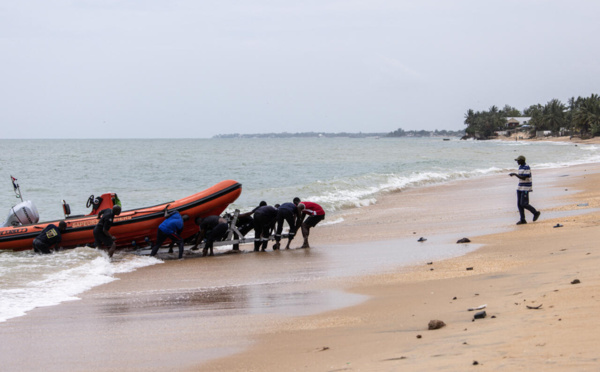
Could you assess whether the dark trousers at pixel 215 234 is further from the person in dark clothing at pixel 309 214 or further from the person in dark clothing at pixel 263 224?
the person in dark clothing at pixel 309 214

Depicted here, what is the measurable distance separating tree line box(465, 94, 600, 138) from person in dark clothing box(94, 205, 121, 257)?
327 ft

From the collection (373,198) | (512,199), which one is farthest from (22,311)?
(373,198)

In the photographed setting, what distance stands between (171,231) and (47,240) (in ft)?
7.97

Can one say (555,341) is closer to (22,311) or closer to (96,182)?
(22,311)

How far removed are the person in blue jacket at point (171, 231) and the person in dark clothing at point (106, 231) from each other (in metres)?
0.80

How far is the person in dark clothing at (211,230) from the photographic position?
1250cm

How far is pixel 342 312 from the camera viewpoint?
6.79m

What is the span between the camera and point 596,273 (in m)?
6.40

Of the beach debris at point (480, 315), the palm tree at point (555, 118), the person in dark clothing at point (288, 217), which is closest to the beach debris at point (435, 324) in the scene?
the beach debris at point (480, 315)

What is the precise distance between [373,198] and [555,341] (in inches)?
762

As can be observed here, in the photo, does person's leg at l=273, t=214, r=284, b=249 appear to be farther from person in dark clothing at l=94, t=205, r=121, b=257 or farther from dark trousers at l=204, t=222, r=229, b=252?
person in dark clothing at l=94, t=205, r=121, b=257

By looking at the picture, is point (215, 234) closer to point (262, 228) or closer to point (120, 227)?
point (262, 228)

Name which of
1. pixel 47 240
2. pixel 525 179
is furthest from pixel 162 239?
pixel 525 179

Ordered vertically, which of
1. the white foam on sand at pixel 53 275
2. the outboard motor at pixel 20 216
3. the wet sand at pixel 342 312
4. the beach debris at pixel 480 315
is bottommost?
the white foam on sand at pixel 53 275
